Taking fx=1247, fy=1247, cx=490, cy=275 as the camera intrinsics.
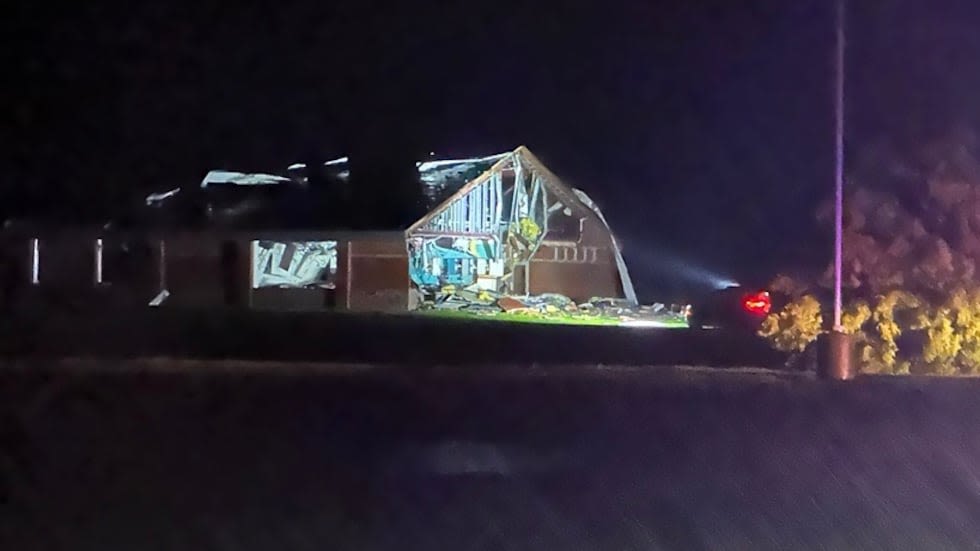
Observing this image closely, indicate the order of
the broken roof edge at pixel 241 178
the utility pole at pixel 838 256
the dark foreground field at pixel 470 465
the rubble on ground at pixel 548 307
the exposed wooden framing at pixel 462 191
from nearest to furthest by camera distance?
1. the dark foreground field at pixel 470 465
2. the utility pole at pixel 838 256
3. the rubble on ground at pixel 548 307
4. the exposed wooden framing at pixel 462 191
5. the broken roof edge at pixel 241 178

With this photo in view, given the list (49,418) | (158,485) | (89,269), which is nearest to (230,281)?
(89,269)

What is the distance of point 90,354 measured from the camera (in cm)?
1770

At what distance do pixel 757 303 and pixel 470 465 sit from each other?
502 inches

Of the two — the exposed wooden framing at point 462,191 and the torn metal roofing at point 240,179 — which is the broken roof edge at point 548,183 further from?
the torn metal roofing at point 240,179

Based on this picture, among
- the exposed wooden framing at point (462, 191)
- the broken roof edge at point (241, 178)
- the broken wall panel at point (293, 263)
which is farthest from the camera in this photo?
the broken roof edge at point (241, 178)

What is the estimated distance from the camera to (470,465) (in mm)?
9281

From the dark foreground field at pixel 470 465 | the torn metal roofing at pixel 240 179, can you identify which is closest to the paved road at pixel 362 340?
the dark foreground field at pixel 470 465

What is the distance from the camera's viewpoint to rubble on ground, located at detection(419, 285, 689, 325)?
29.3 meters

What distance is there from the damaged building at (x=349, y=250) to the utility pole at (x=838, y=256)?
546 inches

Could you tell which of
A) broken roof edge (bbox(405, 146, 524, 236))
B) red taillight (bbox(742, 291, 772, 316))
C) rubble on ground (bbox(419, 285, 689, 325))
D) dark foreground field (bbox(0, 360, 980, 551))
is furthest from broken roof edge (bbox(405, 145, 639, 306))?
dark foreground field (bbox(0, 360, 980, 551))

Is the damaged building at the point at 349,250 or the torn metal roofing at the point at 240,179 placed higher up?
the torn metal roofing at the point at 240,179

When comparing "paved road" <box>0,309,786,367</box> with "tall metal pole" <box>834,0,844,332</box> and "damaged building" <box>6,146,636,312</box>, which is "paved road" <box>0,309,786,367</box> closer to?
"tall metal pole" <box>834,0,844,332</box>

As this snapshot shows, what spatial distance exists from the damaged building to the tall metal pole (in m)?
13.8

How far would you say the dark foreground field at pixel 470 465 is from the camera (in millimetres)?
7094
